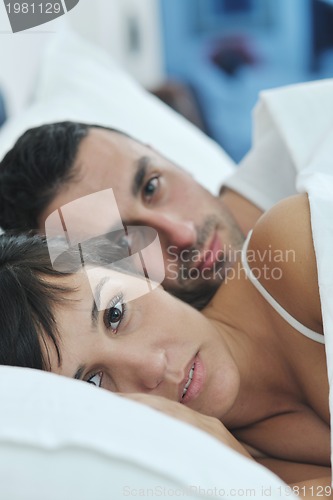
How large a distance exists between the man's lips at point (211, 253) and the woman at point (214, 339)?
0.17 metres

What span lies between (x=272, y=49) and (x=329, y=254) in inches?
73.7

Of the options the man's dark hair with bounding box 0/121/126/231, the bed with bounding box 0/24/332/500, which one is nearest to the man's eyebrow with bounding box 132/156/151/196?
the man's dark hair with bounding box 0/121/126/231

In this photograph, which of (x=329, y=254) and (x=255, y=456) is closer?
(x=329, y=254)

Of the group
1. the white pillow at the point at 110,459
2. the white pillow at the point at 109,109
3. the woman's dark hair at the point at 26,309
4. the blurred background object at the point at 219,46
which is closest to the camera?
the white pillow at the point at 110,459

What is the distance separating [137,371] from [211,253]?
0.45m

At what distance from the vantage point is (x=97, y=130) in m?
1.27

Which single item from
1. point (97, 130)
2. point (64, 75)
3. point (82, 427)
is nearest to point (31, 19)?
point (64, 75)

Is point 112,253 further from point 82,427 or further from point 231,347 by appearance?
point 82,427

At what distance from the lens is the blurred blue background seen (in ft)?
8.04

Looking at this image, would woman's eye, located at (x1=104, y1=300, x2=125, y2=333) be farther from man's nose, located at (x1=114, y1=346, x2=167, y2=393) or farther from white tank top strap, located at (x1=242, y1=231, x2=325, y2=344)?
white tank top strap, located at (x1=242, y1=231, x2=325, y2=344)

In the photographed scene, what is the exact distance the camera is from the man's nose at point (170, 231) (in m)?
1.17

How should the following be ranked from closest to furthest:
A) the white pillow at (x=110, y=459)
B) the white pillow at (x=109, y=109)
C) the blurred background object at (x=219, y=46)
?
the white pillow at (x=110, y=459) < the white pillow at (x=109, y=109) < the blurred background object at (x=219, y=46)

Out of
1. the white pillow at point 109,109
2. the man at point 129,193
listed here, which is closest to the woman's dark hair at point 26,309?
the man at point 129,193

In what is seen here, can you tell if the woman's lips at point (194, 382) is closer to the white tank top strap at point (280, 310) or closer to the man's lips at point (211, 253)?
the white tank top strap at point (280, 310)
